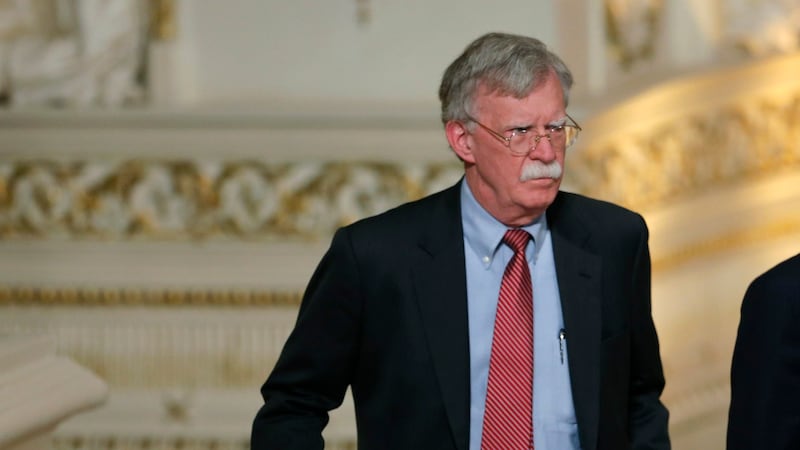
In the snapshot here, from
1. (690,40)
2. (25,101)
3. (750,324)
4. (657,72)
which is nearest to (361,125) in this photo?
(25,101)

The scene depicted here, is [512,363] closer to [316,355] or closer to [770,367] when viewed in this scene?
[316,355]

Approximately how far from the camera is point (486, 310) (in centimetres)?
329

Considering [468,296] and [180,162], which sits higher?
[180,162]

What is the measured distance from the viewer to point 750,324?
2.63 meters

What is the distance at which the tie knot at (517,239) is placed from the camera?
3295 millimetres

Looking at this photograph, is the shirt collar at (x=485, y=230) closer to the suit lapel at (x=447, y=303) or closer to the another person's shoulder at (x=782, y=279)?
the suit lapel at (x=447, y=303)

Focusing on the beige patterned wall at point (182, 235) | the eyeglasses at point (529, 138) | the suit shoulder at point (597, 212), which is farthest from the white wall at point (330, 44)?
the eyeglasses at point (529, 138)

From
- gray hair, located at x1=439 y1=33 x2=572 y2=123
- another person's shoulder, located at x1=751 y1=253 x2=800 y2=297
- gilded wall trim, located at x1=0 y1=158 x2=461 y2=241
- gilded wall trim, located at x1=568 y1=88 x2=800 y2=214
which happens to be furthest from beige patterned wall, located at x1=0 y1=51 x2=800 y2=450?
another person's shoulder, located at x1=751 y1=253 x2=800 y2=297

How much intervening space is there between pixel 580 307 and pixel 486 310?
177mm

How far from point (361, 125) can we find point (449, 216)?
2661mm

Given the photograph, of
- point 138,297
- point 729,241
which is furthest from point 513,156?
point 729,241

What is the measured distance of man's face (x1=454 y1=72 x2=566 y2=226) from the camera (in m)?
3.17

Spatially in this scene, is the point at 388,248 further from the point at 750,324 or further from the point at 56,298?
the point at 56,298

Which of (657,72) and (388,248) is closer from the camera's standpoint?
(388,248)
